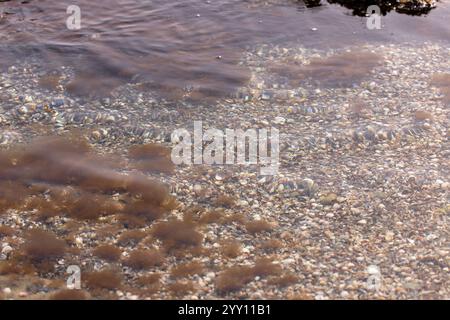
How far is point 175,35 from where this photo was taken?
16.3 m

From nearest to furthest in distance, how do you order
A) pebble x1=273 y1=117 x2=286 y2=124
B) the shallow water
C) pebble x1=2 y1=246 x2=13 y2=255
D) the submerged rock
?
A: pebble x1=2 y1=246 x2=13 y2=255 < pebble x1=273 y1=117 x2=286 y2=124 < the shallow water < the submerged rock

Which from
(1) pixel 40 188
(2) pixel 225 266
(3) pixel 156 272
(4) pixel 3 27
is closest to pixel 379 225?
(2) pixel 225 266

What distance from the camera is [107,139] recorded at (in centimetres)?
1196

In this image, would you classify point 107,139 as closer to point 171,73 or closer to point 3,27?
point 171,73

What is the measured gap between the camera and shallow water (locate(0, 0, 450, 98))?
14.4 metres

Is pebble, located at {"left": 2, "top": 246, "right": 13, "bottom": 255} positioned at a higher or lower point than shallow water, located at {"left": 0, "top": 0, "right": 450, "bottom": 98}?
lower

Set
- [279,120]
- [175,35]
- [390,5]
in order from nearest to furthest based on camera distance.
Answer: [279,120], [175,35], [390,5]

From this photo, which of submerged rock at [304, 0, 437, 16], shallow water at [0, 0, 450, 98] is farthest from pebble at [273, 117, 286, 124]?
submerged rock at [304, 0, 437, 16]

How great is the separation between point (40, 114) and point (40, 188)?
2.86 m

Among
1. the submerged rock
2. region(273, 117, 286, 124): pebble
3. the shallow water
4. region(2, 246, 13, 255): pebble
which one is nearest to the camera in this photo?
region(2, 246, 13, 255): pebble

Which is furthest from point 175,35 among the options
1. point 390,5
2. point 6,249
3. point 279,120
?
point 6,249

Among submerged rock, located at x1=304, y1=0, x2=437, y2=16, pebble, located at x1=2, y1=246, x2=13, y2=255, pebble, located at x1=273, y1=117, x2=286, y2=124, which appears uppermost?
submerged rock, located at x1=304, y1=0, x2=437, y2=16

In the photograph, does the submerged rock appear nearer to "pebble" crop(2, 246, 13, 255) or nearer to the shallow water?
the shallow water

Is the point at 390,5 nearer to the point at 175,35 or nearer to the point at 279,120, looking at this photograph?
the point at 175,35
